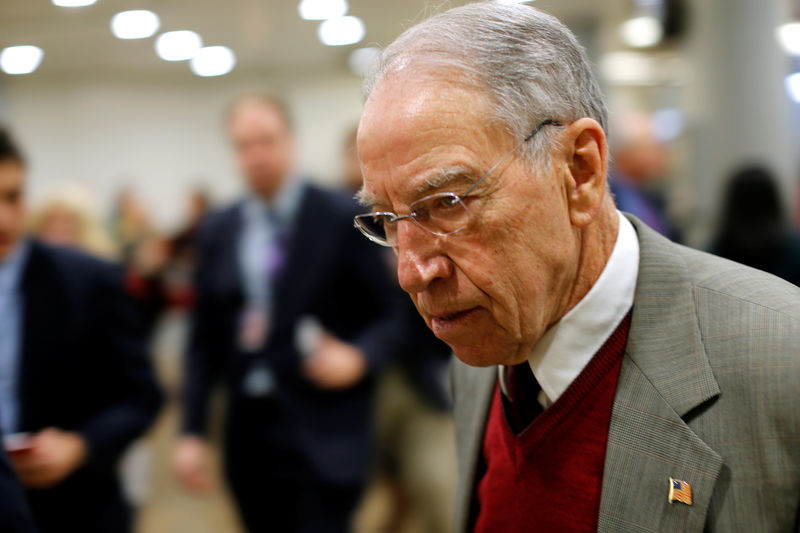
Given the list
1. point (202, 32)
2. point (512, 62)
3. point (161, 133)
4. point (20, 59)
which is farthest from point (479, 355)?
point (161, 133)

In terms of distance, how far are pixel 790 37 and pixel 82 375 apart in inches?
210

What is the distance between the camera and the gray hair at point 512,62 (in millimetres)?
1091

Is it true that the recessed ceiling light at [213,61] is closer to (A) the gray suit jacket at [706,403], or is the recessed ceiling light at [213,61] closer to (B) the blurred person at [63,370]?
(B) the blurred person at [63,370]

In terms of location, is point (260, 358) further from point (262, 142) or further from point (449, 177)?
point (449, 177)

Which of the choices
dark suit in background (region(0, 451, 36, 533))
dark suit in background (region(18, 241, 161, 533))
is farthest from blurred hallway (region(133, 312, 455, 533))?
dark suit in background (region(0, 451, 36, 533))

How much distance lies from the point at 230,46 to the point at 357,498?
10.2 metres

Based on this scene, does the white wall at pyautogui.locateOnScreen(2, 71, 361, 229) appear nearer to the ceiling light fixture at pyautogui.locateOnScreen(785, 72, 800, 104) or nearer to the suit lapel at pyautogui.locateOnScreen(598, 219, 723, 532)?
the ceiling light fixture at pyautogui.locateOnScreen(785, 72, 800, 104)

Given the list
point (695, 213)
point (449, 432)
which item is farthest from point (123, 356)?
point (695, 213)

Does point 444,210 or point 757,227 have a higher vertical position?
point 444,210

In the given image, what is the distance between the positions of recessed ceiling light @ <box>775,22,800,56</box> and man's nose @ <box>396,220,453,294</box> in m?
4.83

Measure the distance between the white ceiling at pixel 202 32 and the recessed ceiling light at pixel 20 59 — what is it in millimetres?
151

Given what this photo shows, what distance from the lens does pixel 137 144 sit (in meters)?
14.2

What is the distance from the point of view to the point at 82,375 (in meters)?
2.49

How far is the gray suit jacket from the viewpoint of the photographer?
98 cm
